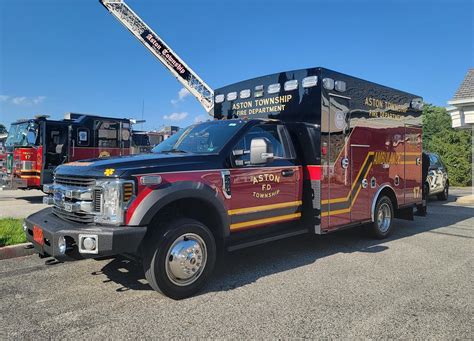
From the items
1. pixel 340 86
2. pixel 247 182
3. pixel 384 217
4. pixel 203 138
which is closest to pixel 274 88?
pixel 340 86

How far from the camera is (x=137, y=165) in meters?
4.26

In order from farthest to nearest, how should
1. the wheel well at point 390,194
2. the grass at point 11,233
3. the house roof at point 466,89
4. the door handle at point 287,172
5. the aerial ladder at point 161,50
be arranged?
the aerial ladder at point 161,50, the house roof at point 466,89, the wheel well at point 390,194, the grass at point 11,233, the door handle at point 287,172

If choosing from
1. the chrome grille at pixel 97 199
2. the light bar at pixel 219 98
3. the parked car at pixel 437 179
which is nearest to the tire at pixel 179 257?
the chrome grille at pixel 97 199

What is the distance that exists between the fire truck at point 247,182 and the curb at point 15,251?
1.39 metres

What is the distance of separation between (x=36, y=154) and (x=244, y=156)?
9.63 m

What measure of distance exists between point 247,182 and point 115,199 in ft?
5.75

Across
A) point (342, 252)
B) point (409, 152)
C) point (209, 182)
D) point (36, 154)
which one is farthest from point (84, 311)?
point (36, 154)

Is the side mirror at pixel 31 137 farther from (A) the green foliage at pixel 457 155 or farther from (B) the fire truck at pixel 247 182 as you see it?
(A) the green foliage at pixel 457 155

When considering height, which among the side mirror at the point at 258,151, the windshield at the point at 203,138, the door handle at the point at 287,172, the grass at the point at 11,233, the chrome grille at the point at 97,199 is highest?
the windshield at the point at 203,138

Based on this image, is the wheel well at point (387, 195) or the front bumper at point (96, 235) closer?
the front bumper at point (96, 235)

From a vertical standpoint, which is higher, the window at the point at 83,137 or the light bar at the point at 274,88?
the light bar at the point at 274,88

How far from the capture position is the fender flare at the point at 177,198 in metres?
4.08

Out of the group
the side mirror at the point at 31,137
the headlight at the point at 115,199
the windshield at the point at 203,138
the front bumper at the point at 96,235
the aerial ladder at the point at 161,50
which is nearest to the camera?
the front bumper at the point at 96,235

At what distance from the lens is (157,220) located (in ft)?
Answer: 14.7
